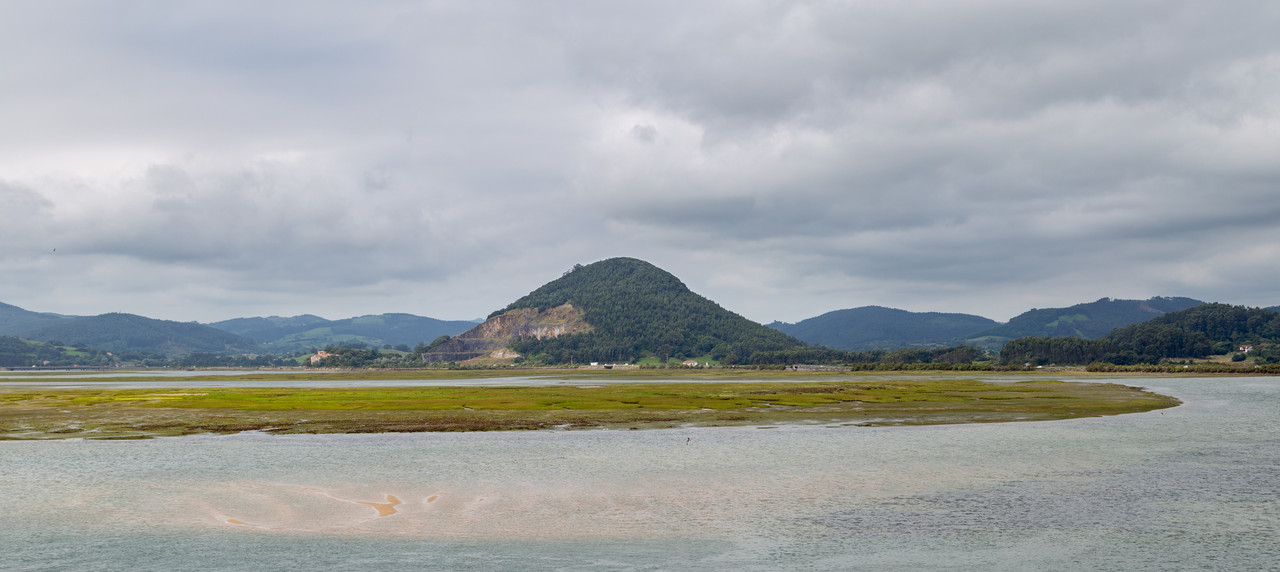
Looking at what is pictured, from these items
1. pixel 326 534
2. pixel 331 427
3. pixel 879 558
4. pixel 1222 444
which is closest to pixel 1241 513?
pixel 879 558

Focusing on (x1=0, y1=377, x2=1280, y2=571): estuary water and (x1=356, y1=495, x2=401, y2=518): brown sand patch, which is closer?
(x1=0, y1=377, x2=1280, y2=571): estuary water

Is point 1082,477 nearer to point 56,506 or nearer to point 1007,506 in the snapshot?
point 1007,506

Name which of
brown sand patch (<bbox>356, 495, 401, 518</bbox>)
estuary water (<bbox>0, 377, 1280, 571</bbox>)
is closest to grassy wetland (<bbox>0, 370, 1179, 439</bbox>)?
estuary water (<bbox>0, 377, 1280, 571</bbox>)

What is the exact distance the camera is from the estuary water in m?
25.6

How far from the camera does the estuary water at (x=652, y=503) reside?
25.6 meters

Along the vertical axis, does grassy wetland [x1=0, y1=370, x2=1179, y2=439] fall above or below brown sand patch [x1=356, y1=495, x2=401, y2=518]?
above

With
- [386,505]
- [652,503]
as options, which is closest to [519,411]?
[386,505]

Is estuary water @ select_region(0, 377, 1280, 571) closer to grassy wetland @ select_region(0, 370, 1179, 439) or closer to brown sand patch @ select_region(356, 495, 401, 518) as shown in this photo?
brown sand patch @ select_region(356, 495, 401, 518)

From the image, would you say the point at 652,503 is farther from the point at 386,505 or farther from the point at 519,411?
the point at 519,411

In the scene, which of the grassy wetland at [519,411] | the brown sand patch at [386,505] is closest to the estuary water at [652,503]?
the brown sand patch at [386,505]

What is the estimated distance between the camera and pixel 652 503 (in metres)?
34.8

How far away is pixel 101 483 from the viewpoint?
40531 millimetres

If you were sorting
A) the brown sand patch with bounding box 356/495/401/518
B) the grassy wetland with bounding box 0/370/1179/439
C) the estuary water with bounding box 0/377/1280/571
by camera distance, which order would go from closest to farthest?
the estuary water with bounding box 0/377/1280/571 → the brown sand patch with bounding box 356/495/401/518 → the grassy wetland with bounding box 0/370/1179/439

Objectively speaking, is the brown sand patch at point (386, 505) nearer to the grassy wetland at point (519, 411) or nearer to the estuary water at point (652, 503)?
the estuary water at point (652, 503)
